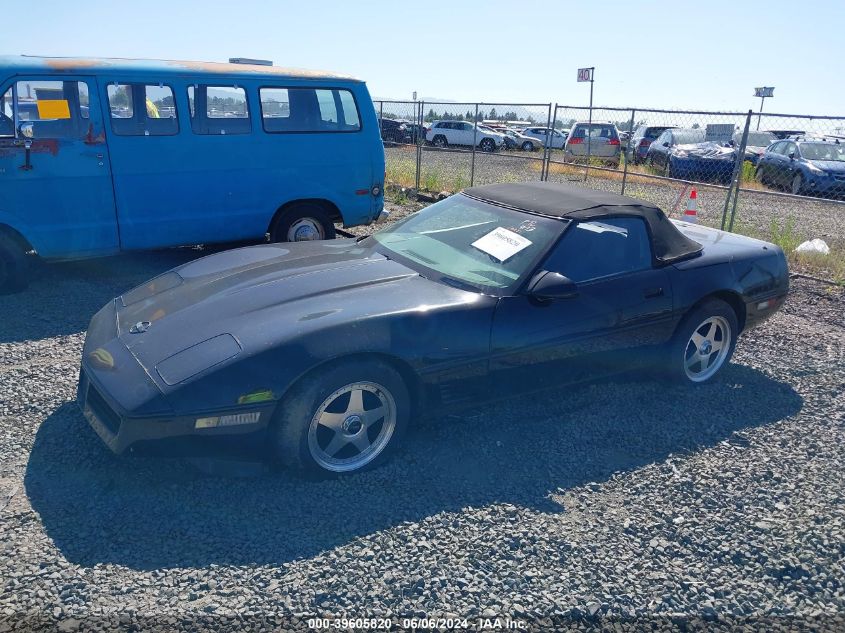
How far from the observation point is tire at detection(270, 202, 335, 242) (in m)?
7.25

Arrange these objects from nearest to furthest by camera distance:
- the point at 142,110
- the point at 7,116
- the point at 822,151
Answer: the point at 7,116, the point at 142,110, the point at 822,151

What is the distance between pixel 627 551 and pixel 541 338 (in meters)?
1.22

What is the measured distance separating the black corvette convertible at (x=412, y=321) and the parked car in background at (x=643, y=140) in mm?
16513

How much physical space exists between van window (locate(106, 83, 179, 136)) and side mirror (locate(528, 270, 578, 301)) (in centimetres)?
445

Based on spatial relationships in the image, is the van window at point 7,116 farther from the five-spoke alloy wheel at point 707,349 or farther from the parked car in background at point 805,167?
the parked car in background at point 805,167

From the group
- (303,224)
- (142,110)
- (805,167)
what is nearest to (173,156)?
(142,110)

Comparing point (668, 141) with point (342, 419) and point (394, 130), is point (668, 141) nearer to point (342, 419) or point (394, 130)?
point (394, 130)

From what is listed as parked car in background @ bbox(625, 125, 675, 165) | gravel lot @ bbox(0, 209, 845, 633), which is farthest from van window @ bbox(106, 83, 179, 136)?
parked car in background @ bbox(625, 125, 675, 165)

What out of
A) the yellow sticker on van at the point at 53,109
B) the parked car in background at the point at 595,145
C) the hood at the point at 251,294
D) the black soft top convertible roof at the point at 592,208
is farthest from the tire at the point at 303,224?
the parked car in background at the point at 595,145

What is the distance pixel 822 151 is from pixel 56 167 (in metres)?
15.2

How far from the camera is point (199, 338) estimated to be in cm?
320

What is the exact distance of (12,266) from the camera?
19.5ft

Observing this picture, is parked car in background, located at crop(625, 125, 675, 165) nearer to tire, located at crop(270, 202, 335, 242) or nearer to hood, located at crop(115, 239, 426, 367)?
tire, located at crop(270, 202, 335, 242)

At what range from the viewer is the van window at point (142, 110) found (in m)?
6.15
